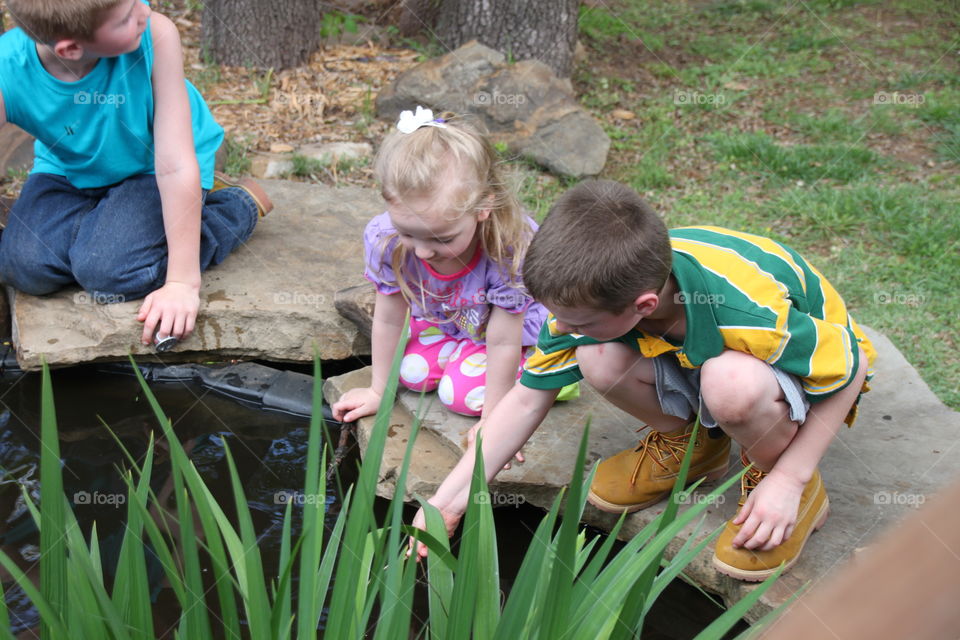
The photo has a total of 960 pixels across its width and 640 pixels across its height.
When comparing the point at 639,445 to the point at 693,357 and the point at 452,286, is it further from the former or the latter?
the point at 452,286

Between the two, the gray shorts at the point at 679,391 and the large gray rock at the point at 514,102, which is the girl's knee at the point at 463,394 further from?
the large gray rock at the point at 514,102

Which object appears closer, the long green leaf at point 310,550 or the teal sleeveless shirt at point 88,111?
the long green leaf at point 310,550

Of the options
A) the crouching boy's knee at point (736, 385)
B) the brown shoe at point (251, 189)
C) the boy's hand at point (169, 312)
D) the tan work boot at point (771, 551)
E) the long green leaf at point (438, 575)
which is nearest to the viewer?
the long green leaf at point (438, 575)

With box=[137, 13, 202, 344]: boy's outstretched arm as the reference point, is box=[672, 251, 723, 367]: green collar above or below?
above

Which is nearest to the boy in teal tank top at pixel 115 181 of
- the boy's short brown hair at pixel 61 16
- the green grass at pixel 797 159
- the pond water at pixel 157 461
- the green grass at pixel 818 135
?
the boy's short brown hair at pixel 61 16

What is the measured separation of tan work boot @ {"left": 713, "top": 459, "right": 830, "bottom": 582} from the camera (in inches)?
80.4

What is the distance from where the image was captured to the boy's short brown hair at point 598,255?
180cm

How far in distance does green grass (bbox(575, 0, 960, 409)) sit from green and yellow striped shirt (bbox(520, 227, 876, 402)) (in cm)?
87

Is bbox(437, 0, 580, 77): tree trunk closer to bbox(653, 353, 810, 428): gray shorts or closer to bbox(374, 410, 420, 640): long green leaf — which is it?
bbox(653, 353, 810, 428): gray shorts

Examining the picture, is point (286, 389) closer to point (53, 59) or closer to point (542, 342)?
point (542, 342)

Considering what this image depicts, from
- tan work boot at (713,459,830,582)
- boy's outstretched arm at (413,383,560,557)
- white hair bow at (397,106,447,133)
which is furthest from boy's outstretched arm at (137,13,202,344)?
tan work boot at (713,459,830,582)

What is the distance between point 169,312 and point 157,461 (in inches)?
18.3

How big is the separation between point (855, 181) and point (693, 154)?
768 millimetres

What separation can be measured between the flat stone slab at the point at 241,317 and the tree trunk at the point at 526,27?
7.50ft
